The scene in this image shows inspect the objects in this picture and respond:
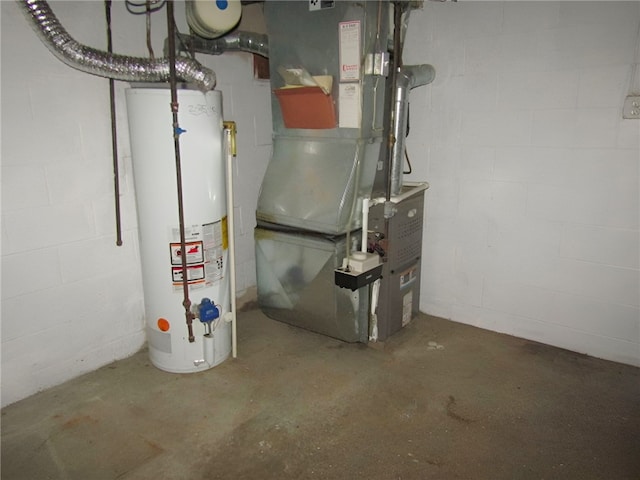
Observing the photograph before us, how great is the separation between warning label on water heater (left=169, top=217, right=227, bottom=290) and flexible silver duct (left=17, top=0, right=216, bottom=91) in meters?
0.70

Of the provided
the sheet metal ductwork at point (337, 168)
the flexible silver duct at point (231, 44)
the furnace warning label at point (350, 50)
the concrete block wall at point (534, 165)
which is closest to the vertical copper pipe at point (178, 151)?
the flexible silver duct at point (231, 44)

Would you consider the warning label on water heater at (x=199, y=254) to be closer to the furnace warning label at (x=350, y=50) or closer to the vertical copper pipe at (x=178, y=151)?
the vertical copper pipe at (x=178, y=151)

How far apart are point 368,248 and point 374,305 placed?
340 mm

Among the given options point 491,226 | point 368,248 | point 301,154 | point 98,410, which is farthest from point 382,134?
point 98,410

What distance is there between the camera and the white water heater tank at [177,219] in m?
2.19

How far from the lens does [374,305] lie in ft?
8.97

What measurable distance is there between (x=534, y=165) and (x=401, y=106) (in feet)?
2.74

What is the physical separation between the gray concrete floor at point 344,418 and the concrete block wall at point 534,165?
0.30 metres

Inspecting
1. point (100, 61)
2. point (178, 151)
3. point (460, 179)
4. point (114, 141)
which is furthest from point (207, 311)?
point (460, 179)

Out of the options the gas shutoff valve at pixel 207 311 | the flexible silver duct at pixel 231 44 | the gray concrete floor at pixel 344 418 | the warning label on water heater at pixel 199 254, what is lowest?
the gray concrete floor at pixel 344 418

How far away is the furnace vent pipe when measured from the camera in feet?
8.54

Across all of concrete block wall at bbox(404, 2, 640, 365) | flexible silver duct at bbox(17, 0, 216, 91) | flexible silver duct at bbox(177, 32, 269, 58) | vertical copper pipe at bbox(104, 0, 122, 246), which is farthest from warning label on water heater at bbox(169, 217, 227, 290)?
concrete block wall at bbox(404, 2, 640, 365)

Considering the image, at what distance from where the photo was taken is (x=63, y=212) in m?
2.24

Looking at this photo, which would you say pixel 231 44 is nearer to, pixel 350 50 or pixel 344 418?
pixel 350 50
